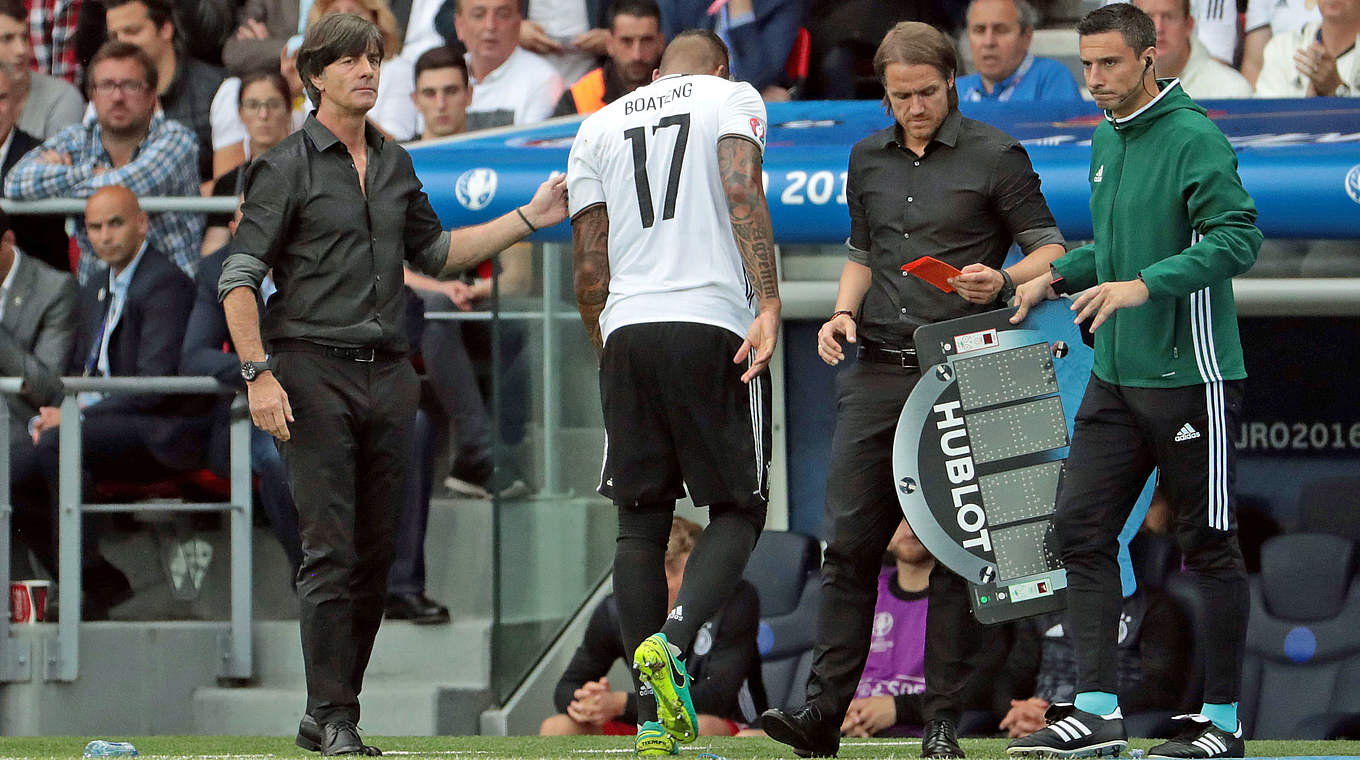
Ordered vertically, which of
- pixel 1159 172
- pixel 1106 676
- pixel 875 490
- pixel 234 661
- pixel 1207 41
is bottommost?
pixel 234 661

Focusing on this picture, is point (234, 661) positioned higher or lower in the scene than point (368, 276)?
lower

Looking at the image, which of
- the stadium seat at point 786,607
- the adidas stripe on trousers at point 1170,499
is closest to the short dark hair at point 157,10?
the stadium seat at point 786,607

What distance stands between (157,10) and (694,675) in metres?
5.34

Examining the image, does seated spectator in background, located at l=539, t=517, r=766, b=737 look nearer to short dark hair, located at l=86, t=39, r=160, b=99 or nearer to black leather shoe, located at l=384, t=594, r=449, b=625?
black leather shoe, located at l=384, t=594, r=449, b=625

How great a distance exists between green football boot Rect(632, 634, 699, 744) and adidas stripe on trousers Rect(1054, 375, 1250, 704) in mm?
1043

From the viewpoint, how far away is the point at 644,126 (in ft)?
16.5

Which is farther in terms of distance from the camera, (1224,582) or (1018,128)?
(1018,128)

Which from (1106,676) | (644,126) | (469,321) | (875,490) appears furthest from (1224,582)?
(469,321)

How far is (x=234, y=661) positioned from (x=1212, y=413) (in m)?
5.17

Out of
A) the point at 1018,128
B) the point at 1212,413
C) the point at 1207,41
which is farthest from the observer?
the point at 1207,41

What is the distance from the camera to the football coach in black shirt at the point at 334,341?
512 centimetres

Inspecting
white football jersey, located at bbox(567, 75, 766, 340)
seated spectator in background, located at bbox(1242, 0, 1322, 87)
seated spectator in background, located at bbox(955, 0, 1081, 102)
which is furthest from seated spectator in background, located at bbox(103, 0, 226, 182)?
white football jersey, located at bbox(567, 75, 766, 340)

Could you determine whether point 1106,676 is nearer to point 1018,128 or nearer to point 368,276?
point 368,276

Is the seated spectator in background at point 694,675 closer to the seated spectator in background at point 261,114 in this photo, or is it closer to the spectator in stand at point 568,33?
the spectator in stand at point 568,33
